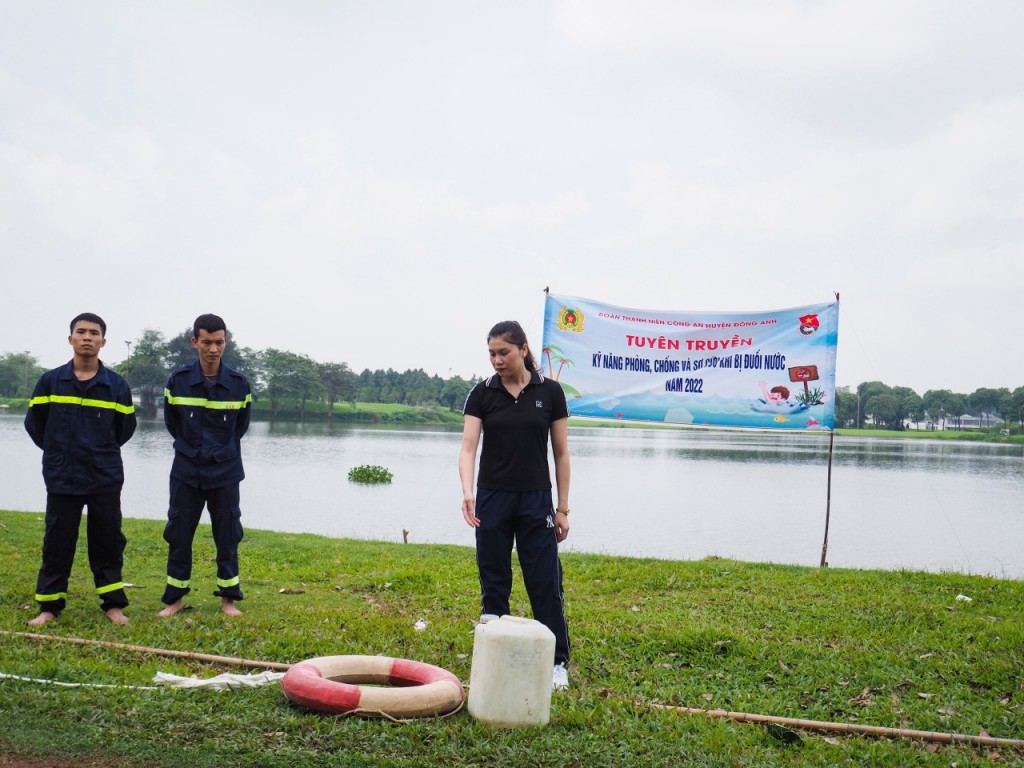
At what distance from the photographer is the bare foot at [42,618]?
565 centimetres

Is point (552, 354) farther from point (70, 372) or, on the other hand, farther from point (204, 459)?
point (70, 372)

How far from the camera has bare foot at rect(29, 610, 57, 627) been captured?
18.5ft

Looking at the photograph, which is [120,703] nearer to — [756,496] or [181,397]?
[181,397]

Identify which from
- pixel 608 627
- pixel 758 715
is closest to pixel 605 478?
pixel 608 627

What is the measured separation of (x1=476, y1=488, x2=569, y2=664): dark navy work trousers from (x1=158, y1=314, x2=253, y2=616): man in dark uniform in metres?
2.36

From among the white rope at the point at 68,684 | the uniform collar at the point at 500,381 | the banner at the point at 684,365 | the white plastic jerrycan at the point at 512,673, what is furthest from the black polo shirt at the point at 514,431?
the banner at the point at 684,365

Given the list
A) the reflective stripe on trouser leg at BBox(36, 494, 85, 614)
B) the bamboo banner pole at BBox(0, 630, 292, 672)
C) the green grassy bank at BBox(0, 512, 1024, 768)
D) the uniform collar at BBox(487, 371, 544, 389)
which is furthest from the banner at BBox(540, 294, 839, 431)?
the bamboo banner pole at BBox(0, 630, 292, 672)

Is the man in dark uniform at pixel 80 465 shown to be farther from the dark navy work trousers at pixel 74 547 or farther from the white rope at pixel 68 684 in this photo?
the white rope at pixel 68 684

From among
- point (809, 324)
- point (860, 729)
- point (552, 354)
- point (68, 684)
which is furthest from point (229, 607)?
point (809, 324)

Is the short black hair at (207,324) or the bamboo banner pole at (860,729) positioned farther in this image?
the short black hair at (207,324)

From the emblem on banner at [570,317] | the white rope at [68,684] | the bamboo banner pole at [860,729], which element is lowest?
the white rope at [68,684]

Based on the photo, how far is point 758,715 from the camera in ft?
14.2

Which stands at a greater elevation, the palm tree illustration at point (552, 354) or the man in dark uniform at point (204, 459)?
the palm tree illustration at point (552, 354)

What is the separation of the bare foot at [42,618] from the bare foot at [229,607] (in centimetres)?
116
